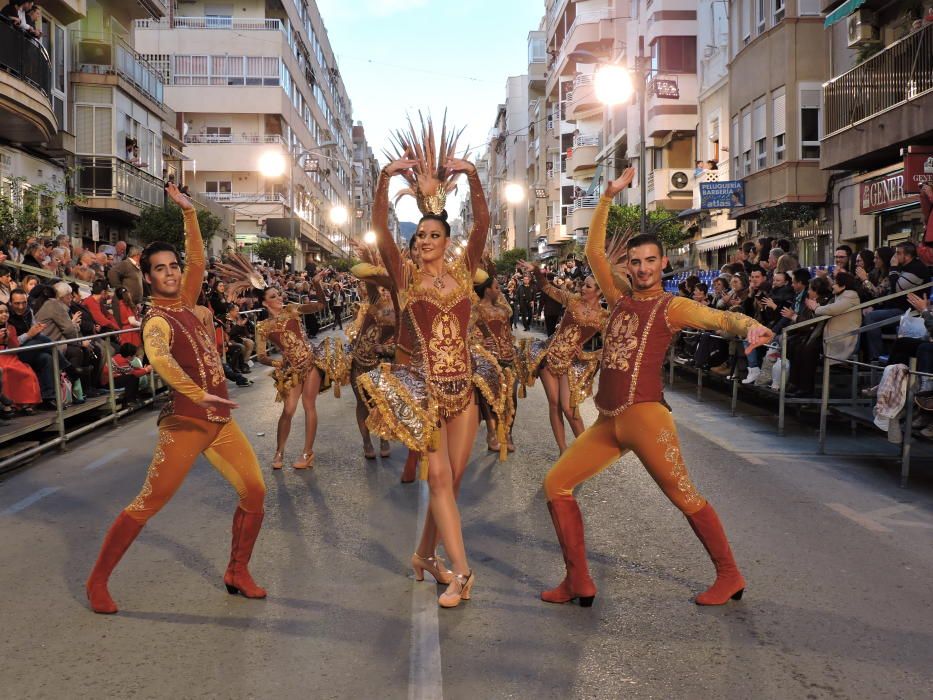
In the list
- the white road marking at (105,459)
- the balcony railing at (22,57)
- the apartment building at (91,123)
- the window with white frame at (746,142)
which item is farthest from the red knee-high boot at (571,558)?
the window with white frame at (746,142)

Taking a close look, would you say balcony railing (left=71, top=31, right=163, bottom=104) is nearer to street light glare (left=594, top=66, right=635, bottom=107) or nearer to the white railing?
street light glare (left=594, top=66, right=635, bottom=107)

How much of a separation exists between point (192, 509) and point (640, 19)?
4134cm

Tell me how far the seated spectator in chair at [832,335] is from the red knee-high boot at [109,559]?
8.89m

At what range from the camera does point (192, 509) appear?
26.0 ft

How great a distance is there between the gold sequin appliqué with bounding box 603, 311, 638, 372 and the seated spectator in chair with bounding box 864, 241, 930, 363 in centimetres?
775

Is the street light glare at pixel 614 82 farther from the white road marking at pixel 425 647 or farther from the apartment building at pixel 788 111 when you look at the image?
the white road marking at pixel 425 647

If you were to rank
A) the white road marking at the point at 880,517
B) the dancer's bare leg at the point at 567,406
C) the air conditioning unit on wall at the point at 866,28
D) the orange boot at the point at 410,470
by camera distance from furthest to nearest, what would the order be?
1. the air conditioning unit on wall at the point at 866,28
2. the dancer's bare leg at the point at 567,406
3. the orange boot at the point at 410,470
4. the white road marking at the point at 880,517

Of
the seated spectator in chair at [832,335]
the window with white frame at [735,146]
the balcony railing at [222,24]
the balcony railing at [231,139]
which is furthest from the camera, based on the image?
the balcony railing at [231,139]

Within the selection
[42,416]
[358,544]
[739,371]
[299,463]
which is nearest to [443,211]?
[358,544]

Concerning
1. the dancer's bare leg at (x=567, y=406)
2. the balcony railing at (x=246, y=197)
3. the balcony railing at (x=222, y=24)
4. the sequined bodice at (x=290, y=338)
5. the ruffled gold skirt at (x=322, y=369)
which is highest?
the balcony railing at (x=222, y=24)

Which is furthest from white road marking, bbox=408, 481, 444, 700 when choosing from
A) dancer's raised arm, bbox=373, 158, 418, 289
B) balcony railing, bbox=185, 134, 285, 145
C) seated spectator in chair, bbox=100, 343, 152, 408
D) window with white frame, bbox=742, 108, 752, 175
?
balcony railing, bbox=185, 134, 285, 145

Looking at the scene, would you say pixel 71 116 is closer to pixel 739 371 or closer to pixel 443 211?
pixel 739 371

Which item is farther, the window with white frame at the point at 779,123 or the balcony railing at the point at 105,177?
the balcony railing at the point at 105,177

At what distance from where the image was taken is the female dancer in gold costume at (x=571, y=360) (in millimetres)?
9320
